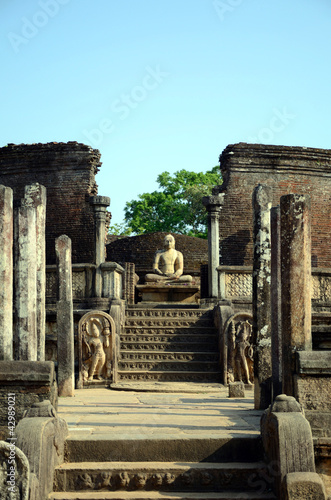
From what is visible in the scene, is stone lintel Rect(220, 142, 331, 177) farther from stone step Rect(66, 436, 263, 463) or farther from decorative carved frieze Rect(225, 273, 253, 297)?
stone step Rect(66, 436, 263, 463)

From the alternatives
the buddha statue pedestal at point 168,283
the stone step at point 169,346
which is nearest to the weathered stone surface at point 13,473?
the stone step at point 169,346

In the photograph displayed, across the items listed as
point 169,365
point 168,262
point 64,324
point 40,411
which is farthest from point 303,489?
point 168,262

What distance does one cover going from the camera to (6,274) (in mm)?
6996

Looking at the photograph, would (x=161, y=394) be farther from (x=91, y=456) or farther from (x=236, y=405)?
(x=91, y=456)

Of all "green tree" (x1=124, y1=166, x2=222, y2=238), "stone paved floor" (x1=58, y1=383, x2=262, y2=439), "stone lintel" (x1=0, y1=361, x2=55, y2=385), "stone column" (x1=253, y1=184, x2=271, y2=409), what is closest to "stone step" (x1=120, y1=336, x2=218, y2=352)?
"stone paved floor" (x1=58, y1=383, x2=262, y2=439)

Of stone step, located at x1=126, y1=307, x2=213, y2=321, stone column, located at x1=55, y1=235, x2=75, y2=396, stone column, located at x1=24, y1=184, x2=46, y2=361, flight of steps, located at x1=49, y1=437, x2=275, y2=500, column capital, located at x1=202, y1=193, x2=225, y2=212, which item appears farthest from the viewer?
column capital, located at x1=202, y1=193, x2=225, y2=212

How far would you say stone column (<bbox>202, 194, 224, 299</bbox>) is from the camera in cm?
1636

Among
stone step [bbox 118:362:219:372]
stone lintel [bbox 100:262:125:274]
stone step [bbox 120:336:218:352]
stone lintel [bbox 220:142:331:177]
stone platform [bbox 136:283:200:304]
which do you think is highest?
stone lintel [bbox 220:142:331:177]

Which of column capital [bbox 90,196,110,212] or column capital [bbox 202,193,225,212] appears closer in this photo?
column capital [bbox 90,196,110,212]

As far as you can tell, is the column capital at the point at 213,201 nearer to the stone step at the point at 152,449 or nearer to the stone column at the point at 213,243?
the stone column at the point at 213,243

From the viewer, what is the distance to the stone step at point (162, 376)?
12750mm

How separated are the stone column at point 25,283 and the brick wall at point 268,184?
1371 cm

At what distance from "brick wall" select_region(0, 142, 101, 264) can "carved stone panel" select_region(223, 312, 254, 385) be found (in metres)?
9.30

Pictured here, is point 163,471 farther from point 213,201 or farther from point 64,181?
point 64,181
